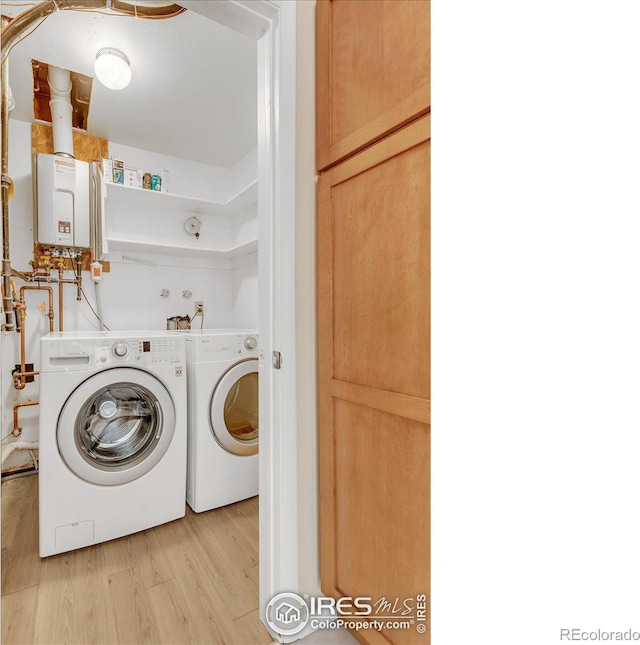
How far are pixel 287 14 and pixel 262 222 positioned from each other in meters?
0.67

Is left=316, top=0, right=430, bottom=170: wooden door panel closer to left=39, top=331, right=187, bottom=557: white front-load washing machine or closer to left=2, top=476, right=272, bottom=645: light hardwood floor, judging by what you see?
left=39, top=331, right=187, bottom=557: white front-load washing machine

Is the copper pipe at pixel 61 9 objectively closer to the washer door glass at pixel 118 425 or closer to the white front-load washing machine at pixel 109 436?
the white front-load washing machine at pixel 109 436

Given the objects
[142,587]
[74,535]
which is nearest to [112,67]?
[74,535]

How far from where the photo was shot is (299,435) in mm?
1217

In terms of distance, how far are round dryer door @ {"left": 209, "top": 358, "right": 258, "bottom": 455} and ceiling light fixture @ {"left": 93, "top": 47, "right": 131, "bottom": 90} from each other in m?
1.60

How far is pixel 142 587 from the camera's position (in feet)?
4.90

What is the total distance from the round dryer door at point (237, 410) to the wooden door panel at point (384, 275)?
3.80 ft

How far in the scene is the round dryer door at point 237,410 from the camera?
2096 millimetres

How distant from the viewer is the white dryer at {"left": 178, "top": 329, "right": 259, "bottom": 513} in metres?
2.05

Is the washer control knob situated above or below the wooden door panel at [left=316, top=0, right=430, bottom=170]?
below

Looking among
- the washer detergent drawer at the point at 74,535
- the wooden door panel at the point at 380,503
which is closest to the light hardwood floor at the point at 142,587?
the washer detergent drawer at the point at 74,535

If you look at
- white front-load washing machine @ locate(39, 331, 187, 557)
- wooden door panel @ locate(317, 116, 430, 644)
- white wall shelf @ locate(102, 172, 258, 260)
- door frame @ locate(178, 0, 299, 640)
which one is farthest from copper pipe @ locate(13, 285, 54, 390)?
wooden door panel @ locate(317, 116, 430, 644)
